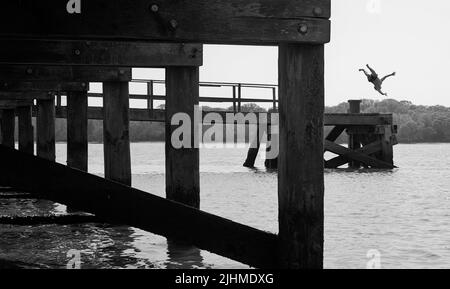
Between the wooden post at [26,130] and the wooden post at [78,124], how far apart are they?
8.60 metres

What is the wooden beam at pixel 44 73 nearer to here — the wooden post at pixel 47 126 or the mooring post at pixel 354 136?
the wooden post at pixel 47 126

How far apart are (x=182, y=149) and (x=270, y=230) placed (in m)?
4.73

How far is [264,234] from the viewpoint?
6.11 m

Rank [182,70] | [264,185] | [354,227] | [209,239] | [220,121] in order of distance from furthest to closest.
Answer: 1. [220,121]
2. [264,185]
3. [354,227]
4. [182,70]
5. [209,239]

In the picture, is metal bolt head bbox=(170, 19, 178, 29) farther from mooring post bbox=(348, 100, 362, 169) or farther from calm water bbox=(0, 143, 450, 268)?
mooring post bbox=(348, 100, 362, 169)

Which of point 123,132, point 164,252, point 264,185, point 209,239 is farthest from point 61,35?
point 264,185

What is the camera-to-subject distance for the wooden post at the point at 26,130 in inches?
910

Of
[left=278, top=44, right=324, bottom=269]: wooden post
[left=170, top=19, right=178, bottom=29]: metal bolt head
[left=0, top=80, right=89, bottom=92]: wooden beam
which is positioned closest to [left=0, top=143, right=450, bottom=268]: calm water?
[left=0, top=80, right=89, bottom=92]: wooden beam

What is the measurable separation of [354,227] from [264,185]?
39.6ft

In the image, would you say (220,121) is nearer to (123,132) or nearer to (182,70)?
(123,132)

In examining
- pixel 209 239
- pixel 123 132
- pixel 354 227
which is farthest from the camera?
pixel 354 227

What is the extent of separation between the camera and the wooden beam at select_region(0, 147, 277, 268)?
5871mm
